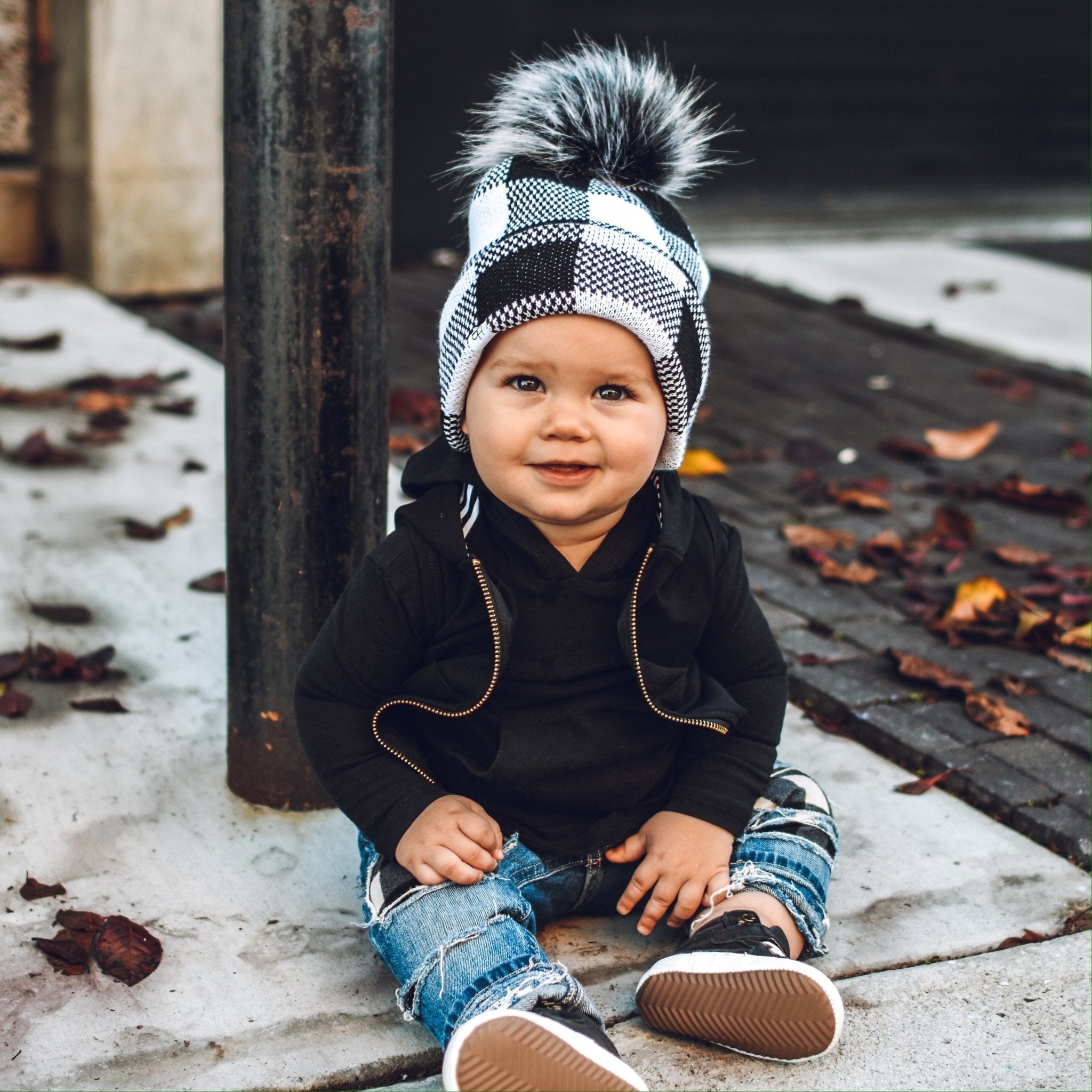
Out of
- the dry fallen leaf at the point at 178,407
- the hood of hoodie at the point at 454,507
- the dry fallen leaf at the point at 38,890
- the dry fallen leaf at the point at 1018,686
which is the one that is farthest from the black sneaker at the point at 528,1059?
the dry fallen leaf at the point at 178,407

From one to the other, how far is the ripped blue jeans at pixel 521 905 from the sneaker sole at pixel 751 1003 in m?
0.11

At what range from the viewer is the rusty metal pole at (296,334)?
2158mm

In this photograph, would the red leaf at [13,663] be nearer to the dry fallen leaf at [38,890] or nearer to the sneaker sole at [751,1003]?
the dry fallen leaf at [38,890]

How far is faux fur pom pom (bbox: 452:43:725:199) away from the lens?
2.03 m

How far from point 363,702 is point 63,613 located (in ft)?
4.22

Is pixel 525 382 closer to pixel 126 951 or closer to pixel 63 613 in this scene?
pixel 126 951

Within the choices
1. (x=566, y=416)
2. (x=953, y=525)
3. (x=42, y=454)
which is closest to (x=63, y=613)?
(x=42, y=454)

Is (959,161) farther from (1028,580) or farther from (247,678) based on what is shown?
(247,678)

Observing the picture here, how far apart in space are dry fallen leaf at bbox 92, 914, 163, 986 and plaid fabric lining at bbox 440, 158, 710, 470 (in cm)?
85

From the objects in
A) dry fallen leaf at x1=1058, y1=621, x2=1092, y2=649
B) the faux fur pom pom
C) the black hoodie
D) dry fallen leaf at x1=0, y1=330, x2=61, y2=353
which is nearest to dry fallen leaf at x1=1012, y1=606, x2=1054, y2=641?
dry fallen leaf at x1=1058, y1=621, x2=1092, y2=649

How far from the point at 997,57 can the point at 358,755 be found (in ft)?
25.8

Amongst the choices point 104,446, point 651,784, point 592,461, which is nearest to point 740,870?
point 651,784

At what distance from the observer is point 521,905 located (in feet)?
6.54

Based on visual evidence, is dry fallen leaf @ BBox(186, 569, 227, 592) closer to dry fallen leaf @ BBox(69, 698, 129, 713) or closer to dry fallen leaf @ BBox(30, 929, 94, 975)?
dry fallen leaf @ BBox(69, 698, 129, 713)
